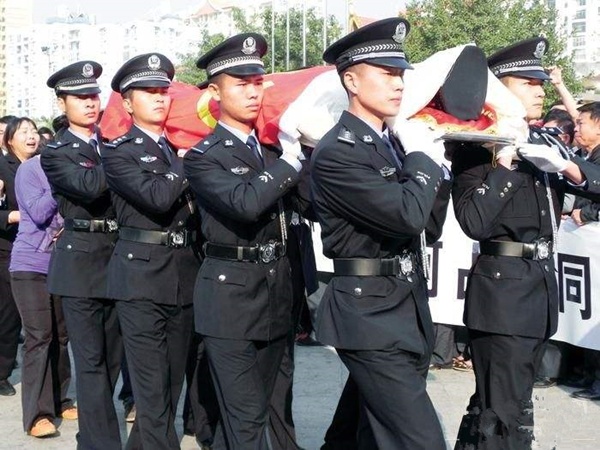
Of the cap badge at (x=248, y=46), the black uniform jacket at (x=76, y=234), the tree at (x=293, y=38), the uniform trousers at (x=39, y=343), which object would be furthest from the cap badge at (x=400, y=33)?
the tree at (x=293, y=38)

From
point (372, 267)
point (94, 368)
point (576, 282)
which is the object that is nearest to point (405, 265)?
point (372, 267)

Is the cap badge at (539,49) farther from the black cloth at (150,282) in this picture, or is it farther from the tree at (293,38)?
the tree at (293,38)

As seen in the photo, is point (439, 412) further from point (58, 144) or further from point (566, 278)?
point (58, 144)

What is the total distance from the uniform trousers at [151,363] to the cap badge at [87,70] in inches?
54.4

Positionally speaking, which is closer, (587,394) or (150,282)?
(150,282)

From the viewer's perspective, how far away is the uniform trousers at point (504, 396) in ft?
14.1

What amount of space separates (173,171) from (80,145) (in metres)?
0.89

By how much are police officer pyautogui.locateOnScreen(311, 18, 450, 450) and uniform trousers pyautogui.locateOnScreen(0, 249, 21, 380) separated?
4.01 meters

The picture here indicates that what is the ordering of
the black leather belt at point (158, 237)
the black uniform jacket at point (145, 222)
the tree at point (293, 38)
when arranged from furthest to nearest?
the tree at point (293, 38) < the black leather belt at point (158, 237) < the black uniform jacket at point (145, 222)

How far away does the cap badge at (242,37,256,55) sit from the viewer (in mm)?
4578

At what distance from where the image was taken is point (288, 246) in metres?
4.78

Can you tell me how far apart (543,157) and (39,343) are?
3.56m

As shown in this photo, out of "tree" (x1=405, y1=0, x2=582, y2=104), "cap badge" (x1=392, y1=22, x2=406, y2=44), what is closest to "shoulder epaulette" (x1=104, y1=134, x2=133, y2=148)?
"cap badge" (x1=392, y1=22, x2=406, y2=44)

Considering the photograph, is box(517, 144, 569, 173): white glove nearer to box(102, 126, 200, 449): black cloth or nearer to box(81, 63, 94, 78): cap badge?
box(102, 126, 200, 449): black cloth
